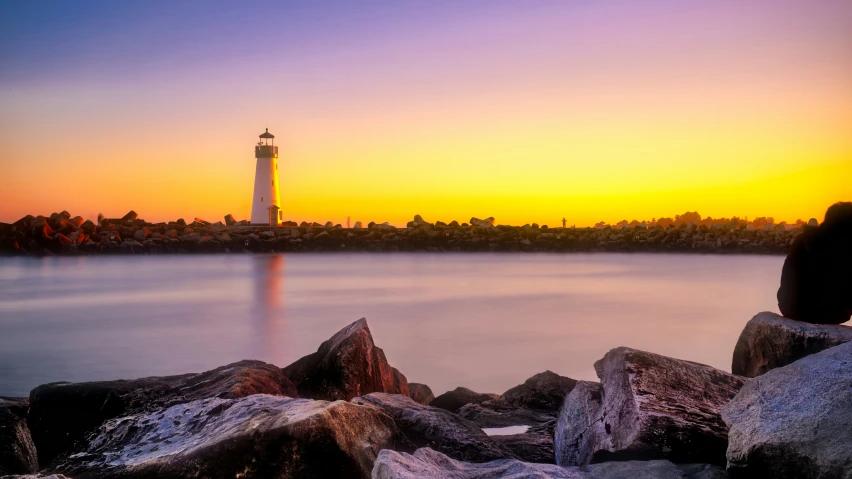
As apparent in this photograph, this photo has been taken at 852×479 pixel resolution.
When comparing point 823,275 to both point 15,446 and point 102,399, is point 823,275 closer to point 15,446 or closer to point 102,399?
point 102,399

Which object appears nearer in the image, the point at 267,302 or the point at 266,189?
the point at 267,302

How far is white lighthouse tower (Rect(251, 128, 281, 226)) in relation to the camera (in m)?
33.9

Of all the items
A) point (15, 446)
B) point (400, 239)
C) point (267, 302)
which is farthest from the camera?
point (400, 239)

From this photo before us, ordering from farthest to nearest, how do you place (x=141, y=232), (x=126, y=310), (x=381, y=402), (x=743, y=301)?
(x=141, y=232), (x=743, y=301), (x=126, y=310), (x=381, y=402)

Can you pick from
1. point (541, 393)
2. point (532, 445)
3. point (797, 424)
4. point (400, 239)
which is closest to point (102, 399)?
point (532, 445)

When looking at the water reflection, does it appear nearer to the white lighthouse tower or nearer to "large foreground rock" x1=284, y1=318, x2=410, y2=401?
"large foreground rock" x1=284, y1=318, x2=410, y2=401

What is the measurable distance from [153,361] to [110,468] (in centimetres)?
563

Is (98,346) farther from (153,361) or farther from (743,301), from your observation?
(743,301)

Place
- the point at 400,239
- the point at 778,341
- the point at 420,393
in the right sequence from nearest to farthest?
1. the point at 778,341
2. the point at 420,393
3. the point at 400,239

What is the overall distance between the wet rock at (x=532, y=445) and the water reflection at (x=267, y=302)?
5.18 metres

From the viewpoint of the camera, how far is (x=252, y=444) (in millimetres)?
2334

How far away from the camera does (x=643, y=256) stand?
84.6 ft

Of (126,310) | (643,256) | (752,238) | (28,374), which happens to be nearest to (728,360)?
(28,374)

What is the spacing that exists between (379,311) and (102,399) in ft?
28.4
